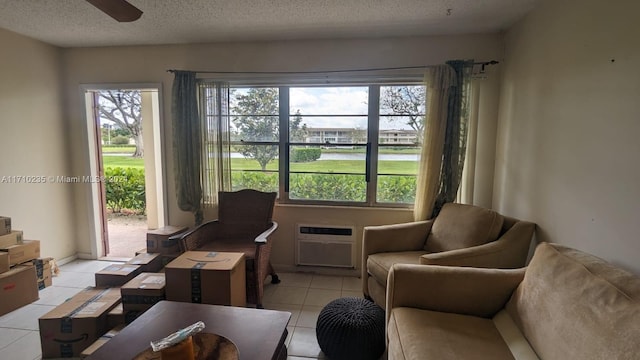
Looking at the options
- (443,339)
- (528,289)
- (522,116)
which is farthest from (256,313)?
(522,116)

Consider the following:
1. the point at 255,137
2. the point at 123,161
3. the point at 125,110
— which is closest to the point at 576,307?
the point at 255,137

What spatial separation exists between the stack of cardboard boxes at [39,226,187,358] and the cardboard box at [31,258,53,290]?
2.64 feet

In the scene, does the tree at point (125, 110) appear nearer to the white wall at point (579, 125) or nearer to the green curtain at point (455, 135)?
the green curtain at point (455, 135)

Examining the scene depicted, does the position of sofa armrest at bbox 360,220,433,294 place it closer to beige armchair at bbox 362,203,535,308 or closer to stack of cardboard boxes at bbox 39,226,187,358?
beige armchair at bbox 362,203,535,308

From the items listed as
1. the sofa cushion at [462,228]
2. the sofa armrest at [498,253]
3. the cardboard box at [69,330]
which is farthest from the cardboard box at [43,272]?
the sofa cushion at [462,228]

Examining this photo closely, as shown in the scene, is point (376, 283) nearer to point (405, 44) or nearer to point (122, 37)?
point (405, 44)

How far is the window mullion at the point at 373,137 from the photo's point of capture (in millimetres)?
3127

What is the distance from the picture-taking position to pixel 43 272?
9.64ft

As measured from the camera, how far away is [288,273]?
131 inches

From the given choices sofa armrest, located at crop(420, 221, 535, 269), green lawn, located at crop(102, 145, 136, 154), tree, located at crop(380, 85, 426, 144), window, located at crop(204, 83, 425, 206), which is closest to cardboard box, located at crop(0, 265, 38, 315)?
window, located at crop(204, 83, 425, 206)

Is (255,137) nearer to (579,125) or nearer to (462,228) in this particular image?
(462,228)

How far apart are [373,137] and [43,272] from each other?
3.32m

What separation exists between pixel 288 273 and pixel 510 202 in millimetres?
2162

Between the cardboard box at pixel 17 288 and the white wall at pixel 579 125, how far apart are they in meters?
3.99
